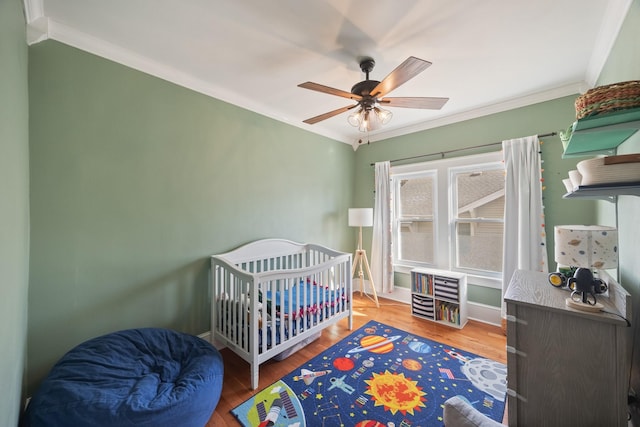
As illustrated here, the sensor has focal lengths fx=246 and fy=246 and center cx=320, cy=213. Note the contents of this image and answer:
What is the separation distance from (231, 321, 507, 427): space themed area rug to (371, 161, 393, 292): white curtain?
1166 millimetres

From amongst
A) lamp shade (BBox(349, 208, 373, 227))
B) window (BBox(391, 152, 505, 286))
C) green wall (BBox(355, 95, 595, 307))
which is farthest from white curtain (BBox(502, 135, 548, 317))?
lamp shade (BBox(349, 208, 373, 227))

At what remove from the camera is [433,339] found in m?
2.45

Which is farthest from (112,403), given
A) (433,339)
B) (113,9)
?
(433,339)

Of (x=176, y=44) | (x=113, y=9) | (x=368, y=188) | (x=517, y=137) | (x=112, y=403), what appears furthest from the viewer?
(x=368, y=188)

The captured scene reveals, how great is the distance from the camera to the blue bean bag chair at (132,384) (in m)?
1.16

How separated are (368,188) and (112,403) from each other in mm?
3437

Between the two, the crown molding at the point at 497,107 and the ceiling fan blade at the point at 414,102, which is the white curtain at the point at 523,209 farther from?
the ceiling fan blade at the point at 414,102

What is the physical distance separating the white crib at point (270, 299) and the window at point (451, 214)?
1.32 m

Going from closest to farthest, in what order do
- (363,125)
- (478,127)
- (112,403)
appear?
(112,403), (363,125), (478,127)

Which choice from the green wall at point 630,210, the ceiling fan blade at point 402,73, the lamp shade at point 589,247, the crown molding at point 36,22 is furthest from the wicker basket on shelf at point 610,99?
the crown molding at point 36,22

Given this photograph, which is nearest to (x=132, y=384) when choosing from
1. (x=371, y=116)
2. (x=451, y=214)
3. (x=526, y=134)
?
(x=371, y=116)

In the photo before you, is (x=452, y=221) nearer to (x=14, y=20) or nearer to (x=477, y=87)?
(x=477, y=87)

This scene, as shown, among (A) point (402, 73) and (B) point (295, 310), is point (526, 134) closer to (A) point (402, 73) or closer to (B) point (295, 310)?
(A) point (402, 73)

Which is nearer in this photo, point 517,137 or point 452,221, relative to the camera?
point 517,137
